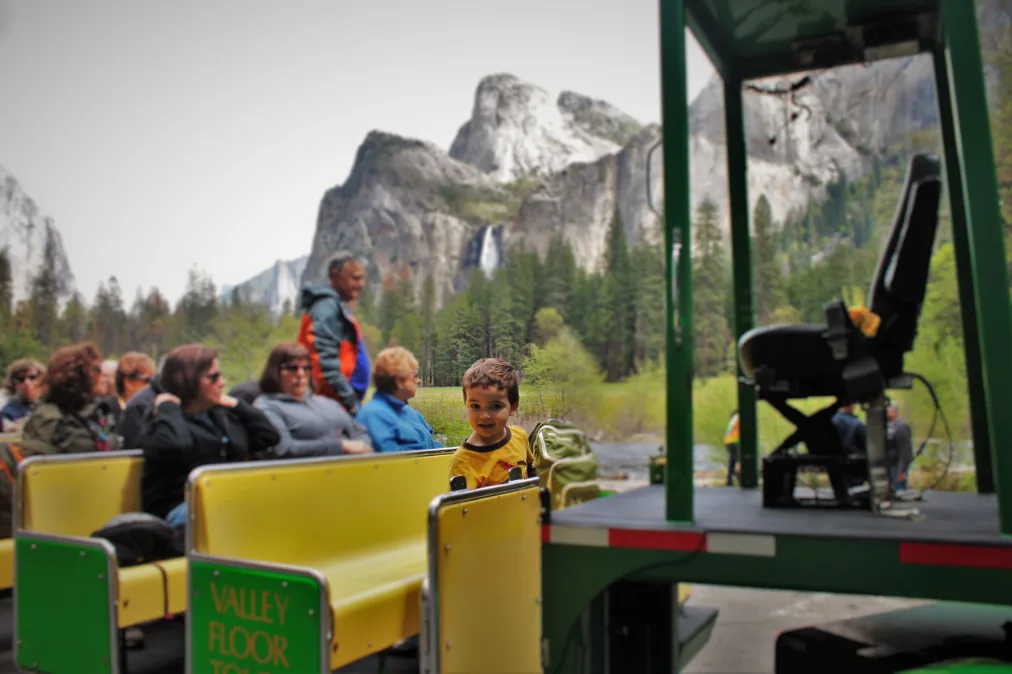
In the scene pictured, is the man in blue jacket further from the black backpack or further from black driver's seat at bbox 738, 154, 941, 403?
black driver's seat at bbox 738, 154, 941, 403

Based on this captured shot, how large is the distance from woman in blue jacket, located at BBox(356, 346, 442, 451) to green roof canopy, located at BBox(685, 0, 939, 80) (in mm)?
1815

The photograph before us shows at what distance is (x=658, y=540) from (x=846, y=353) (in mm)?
868

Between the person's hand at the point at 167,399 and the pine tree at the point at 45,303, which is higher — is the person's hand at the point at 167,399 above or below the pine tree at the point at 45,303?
below

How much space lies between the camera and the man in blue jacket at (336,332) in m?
4.08

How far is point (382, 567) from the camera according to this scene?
2090 millimetres

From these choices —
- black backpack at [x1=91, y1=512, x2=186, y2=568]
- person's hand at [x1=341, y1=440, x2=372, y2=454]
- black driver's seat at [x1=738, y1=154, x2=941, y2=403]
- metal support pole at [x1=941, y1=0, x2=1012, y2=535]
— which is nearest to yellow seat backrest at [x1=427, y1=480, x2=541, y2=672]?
metal support pole at [x1=941, y1=0, x2=1012, y2=535]

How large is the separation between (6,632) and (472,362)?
3.80m

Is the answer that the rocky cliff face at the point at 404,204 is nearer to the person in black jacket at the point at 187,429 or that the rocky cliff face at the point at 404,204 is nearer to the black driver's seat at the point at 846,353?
the person in black jacket at the point at 187,429

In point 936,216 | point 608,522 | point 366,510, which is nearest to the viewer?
point 608,522

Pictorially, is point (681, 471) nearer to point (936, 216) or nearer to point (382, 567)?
point (382, 567)

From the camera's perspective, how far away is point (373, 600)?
1.76m

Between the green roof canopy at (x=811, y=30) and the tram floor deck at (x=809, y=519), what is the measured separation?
5.09 ft

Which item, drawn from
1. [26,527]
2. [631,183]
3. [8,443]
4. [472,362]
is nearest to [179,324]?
[8,443]

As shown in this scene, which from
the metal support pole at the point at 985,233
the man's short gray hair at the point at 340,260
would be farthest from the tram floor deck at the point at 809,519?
the man's short gray hair at the point at 340,260
